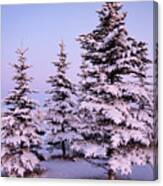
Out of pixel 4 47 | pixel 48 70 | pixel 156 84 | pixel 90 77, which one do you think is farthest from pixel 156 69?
pixel 4 47

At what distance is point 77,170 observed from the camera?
2420mm

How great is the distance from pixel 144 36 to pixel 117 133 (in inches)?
13.5

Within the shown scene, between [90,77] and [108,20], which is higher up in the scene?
[108,20]

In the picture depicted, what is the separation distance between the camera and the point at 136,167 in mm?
2383

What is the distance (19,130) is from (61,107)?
18 cm

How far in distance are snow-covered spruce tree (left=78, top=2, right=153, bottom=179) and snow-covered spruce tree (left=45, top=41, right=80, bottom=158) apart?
60 millimetres

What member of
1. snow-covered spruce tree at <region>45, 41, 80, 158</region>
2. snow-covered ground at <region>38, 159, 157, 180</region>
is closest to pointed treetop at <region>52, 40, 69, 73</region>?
snow-covered spruce tree at <region>45, 41, 80, 158</region>

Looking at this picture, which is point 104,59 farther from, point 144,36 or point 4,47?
point 4,47

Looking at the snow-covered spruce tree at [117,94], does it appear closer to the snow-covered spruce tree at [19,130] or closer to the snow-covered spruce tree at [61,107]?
the snow-covered spruce tree at [61,107]

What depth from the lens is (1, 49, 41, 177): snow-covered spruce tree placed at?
2.47 metres

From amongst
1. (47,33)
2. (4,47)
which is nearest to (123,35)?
(47,33)

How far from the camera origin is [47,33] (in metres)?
→ 2.46

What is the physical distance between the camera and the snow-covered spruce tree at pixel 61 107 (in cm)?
243

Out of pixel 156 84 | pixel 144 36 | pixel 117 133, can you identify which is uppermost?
pixel 144 36
